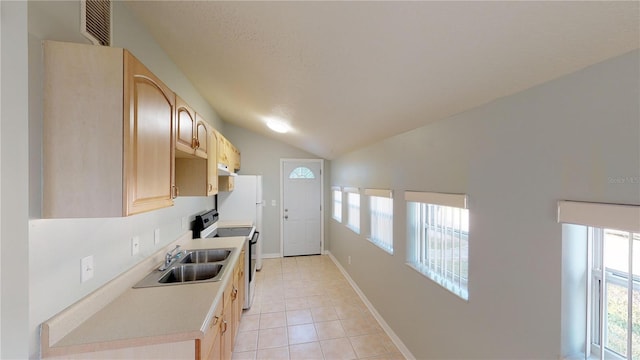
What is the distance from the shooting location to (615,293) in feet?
3.45

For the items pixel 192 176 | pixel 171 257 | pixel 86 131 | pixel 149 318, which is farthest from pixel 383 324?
pixel 86 131

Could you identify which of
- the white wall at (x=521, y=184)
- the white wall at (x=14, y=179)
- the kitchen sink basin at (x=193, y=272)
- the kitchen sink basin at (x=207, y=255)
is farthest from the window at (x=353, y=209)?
the white wall at (x=14, y=179)

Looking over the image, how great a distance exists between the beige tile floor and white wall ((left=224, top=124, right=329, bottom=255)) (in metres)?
1.14

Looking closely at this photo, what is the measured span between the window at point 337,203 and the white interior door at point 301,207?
378mm

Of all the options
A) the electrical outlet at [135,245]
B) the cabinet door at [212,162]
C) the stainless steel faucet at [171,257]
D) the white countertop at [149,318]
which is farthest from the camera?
the cabinet door at [212,162]

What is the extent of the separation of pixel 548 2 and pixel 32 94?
1743 mm

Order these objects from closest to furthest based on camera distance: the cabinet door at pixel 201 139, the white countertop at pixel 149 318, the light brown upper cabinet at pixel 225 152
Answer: the white countertop at pixel 149 318 → the cabinet door at pixel 201 139 → the light brown upper cabinet at pixel 225 152

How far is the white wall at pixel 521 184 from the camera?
941mm

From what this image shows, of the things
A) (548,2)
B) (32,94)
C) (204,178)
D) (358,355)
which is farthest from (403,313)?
(32,94)

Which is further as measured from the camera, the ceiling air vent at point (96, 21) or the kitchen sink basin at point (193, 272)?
the kitchen sink basin at point (193, 272)

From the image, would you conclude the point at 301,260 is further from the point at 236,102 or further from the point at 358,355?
the point at 236,102

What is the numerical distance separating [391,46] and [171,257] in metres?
2.20

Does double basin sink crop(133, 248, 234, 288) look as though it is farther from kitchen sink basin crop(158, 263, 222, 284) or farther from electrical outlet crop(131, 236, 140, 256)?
electrical outlet crop(131, 236, 140, 256)

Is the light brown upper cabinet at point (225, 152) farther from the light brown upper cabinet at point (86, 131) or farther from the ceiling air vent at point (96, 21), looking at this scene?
the light brown upper cabinet at point (86, 131)
